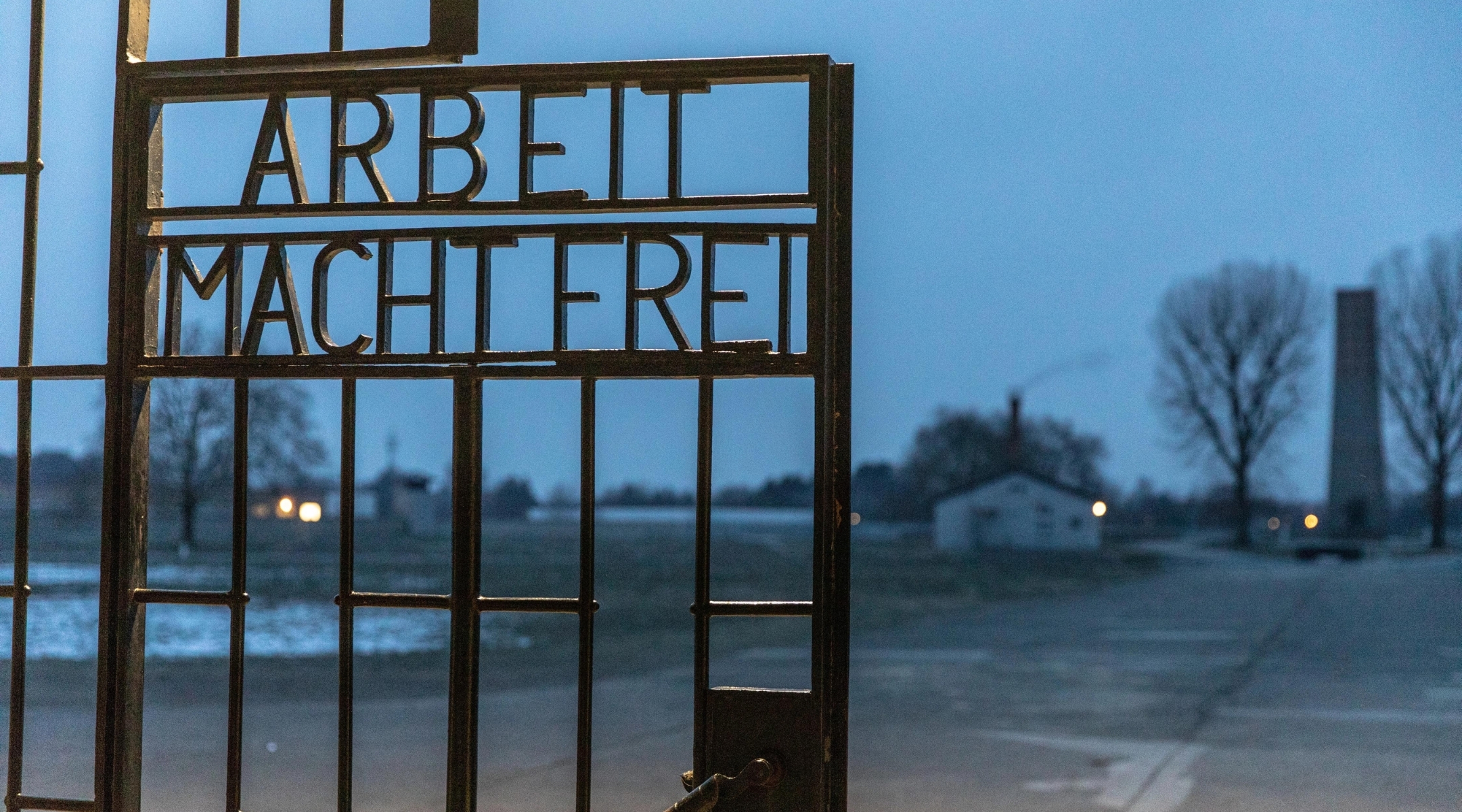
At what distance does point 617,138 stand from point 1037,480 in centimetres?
4907

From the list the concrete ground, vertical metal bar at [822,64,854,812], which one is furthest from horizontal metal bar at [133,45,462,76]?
the concrete ground

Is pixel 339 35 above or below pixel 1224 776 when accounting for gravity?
above

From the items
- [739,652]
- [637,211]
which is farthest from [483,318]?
[739,652]

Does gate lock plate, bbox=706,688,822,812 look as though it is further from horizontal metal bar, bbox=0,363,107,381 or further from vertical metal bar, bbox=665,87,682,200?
horizontal metal bar, bbox=0,363,107,381

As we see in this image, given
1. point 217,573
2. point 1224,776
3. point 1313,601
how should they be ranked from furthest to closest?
point 217,573, point 1313,601, point 1224,776

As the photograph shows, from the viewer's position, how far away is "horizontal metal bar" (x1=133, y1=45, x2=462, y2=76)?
122 inches

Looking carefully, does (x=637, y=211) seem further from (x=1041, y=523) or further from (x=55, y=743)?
(x=1041, y=523)

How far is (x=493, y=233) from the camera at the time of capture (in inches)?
118

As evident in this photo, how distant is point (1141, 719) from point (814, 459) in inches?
389

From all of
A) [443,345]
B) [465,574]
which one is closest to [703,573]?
[465,574]

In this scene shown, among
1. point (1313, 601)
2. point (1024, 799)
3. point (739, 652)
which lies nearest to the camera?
point (1024, 799)

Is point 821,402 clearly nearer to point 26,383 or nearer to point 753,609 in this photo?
point 753,609

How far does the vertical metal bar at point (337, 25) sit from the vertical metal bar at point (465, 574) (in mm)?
919

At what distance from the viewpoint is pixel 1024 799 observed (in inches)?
321
